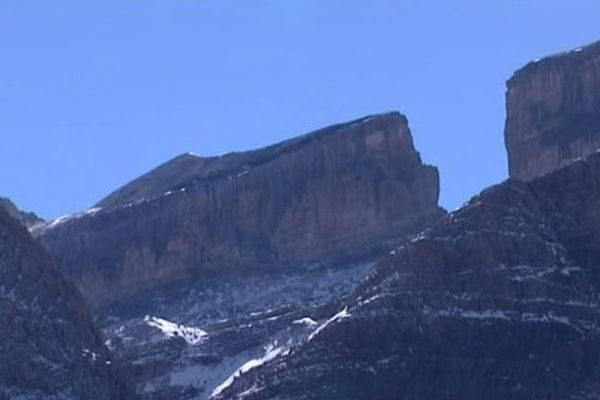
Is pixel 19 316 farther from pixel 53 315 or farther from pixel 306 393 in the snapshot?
pixel 306 393

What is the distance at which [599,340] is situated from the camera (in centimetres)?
19900

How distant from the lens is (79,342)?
197500 millimetres

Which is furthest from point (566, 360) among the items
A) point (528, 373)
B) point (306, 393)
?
point (306, 393)

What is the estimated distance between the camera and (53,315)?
646ft

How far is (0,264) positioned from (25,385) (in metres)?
12.1

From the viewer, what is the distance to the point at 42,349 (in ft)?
634

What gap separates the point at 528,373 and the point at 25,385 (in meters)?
30.3

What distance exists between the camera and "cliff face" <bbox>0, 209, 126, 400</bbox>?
625 feet

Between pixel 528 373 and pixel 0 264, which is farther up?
pixel 0 264

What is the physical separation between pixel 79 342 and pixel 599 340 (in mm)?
31431

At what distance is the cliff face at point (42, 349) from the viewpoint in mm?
190375

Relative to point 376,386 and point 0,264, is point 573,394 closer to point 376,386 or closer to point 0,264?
point 376,386

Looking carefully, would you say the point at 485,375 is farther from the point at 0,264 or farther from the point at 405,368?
the point at 0,264

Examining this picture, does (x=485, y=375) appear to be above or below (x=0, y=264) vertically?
below
